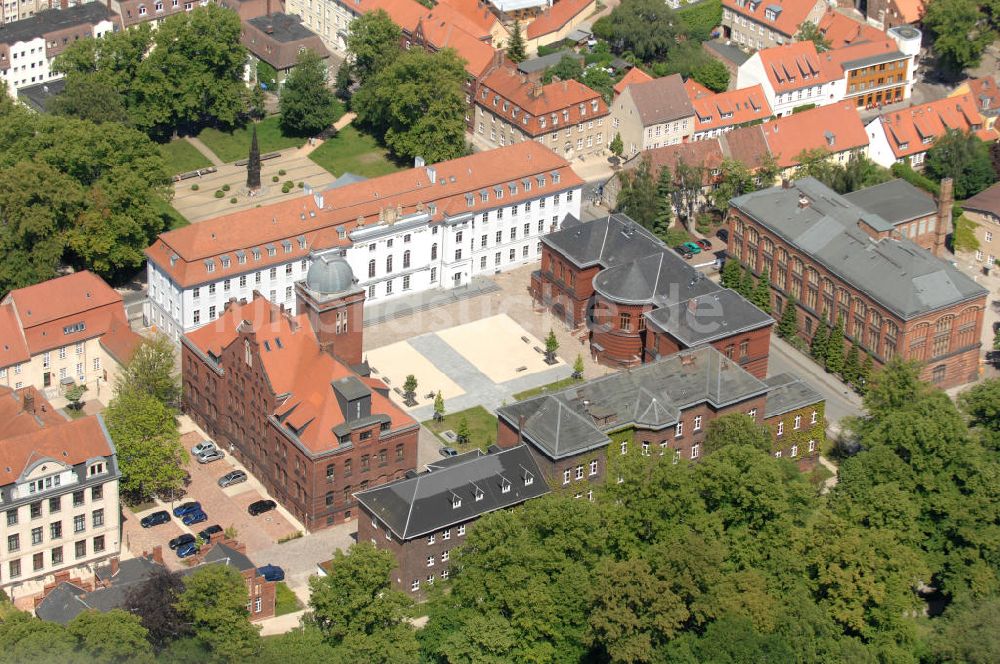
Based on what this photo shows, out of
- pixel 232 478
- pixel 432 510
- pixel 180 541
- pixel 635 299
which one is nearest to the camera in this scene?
Result: pixel 432 510

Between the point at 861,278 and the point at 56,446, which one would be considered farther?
the point at 861,278

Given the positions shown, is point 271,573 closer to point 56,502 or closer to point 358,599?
point 358,599

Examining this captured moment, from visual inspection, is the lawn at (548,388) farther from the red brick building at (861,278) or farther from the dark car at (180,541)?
the dark car at (180,541)

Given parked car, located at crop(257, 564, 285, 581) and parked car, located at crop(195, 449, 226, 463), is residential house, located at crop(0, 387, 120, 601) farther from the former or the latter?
parked car, located at crop(195, 449, 226, 463)

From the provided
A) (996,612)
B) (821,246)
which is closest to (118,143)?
(821,246)

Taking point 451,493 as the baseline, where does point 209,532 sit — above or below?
below

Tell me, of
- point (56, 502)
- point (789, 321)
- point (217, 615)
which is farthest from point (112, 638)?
point (789, 321)

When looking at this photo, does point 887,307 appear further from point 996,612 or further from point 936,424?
point 996,612
